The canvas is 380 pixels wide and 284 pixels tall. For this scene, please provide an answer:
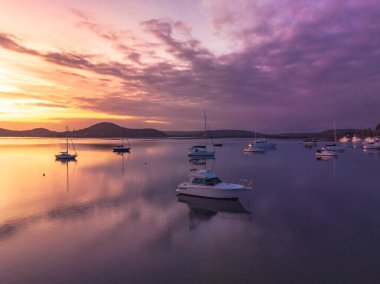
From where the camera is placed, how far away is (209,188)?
33.5 m

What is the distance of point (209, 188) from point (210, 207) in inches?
102

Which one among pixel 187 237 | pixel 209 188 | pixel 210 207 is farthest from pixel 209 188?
pixel 187 237

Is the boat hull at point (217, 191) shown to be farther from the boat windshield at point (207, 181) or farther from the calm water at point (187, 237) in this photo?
the calm water at point (187, 237)

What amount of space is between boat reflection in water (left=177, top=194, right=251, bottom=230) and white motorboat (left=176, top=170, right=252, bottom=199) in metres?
0.59

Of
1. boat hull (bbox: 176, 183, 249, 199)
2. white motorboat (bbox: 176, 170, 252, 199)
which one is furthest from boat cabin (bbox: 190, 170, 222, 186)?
boat hull (bbox: 176, 183, 249, 199)

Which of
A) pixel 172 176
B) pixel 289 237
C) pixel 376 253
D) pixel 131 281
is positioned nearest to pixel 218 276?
pixel 131 281

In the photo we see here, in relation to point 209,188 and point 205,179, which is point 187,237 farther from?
point 205,179

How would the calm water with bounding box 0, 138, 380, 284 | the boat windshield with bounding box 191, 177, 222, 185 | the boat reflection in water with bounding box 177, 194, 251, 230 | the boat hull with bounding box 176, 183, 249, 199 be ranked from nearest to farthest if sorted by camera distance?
the calm water with bounding box 0, 138, 380, 284 < the boat reflection in water with bounding box 177, 194, 251, 230 < the boat hull with bounding box 176, 183, 249, 199 < the boat windshield with bounding box 191, 177, 222, 185

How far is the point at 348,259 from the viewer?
18.4 metres

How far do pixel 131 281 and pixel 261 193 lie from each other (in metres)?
26.7

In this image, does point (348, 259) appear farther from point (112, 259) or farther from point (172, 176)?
point (172, 176)

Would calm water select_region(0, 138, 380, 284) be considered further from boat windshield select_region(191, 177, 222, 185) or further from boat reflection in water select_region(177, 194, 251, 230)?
boat windshield select_region(191, 177, 222, 185)

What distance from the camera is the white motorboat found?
33000 millimetres

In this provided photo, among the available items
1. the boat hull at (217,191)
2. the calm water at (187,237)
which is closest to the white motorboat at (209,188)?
the boat hull at (217,191)
